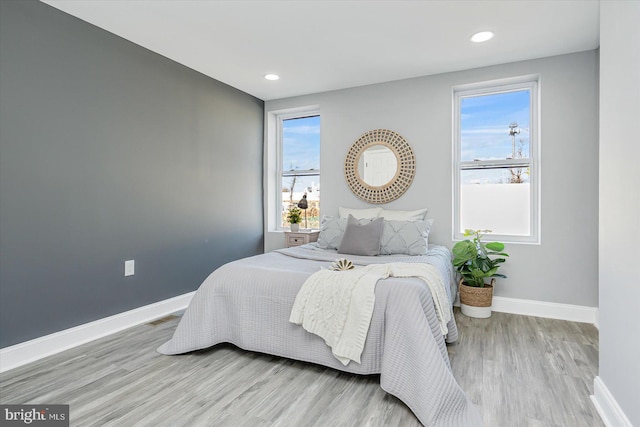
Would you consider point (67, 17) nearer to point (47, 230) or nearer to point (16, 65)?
point (16, 65)

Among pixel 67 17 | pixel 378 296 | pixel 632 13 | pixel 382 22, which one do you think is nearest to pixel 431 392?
pixel 378 296

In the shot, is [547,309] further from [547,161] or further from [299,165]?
[299,165]

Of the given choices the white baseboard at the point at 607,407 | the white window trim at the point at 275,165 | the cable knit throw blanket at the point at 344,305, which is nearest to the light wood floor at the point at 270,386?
the white baseboard at the point at 607,407

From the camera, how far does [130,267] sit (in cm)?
307

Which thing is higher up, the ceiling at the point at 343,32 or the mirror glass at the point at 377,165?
the ceiling at the point at 343,32

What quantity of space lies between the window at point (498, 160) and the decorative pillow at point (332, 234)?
1.25m

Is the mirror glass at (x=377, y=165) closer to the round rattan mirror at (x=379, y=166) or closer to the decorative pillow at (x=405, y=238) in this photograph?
the round rattan mirror at (x=379, y=166)

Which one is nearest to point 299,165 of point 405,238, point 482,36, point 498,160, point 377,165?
point 377,165

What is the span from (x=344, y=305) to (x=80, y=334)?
2.07 m

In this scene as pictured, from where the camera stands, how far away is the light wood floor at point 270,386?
1.76 meters

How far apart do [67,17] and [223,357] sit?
2709 mm

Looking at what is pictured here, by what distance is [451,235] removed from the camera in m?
3.72

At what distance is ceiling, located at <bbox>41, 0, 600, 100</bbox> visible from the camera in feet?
8.16

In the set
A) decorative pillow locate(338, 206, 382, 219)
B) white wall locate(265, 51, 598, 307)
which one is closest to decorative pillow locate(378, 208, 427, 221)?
decorative pillow locate(338, 206, 382, 219)
